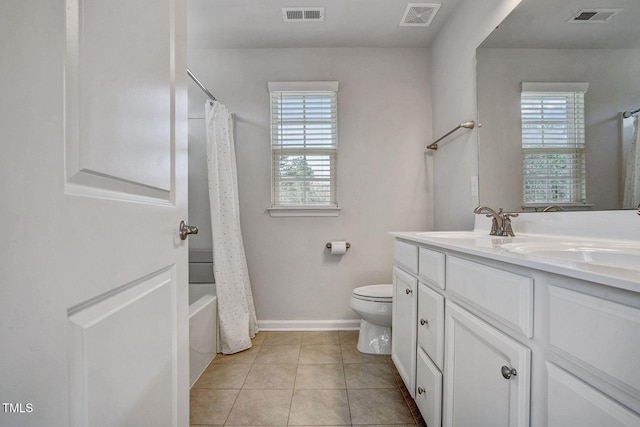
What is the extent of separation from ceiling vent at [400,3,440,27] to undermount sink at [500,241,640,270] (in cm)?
177

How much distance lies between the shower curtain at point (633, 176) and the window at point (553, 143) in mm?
146

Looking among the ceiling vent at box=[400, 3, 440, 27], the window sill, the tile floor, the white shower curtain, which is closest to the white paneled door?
the tile floor

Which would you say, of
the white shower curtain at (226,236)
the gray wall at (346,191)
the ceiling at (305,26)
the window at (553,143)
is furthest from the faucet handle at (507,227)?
the white shower curtain at (226,236)

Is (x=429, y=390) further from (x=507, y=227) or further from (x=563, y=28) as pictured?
(x=563, y=28)

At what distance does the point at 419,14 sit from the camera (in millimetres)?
2008

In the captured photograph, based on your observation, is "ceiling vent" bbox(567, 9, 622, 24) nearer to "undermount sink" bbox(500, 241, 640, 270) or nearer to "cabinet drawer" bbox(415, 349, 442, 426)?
"undermount sink" bbox(500, 241, 640, 270)

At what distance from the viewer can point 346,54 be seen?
7.97 feet

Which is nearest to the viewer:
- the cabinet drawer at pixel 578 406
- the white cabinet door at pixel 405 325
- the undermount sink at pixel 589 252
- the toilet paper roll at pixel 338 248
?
the cabinet drawer at pixel 578 406

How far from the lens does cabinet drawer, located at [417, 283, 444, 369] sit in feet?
3.57

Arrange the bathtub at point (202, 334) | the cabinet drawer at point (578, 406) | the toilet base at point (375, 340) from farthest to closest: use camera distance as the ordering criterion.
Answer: the toilet base at point (375, 340) < the bathtub at point (202, 334) < the cabinet drawer at point (578, 406)

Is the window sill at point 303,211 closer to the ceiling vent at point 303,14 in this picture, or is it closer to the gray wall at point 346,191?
the gray wall at point 346,191

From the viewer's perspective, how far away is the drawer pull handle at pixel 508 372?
677 mm

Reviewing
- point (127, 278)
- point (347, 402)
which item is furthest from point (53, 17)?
point (347, 402)

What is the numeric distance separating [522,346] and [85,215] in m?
0.94
